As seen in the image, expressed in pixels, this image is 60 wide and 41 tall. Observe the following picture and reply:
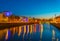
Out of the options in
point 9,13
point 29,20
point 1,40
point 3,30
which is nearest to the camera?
point 1,40

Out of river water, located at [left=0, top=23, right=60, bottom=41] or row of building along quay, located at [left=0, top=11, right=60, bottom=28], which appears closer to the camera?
river water, located at [left=0, top=23, right=60, bottom=41]

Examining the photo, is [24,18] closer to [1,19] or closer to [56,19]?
[1,19]

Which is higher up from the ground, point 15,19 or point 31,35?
point 15,19

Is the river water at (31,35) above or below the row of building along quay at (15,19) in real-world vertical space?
below

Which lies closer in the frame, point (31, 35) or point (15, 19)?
point (31, 35)

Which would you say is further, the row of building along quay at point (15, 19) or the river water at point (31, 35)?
the row of building along quay at point (15, 19)

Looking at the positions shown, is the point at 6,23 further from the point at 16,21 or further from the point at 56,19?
the point at 56,19

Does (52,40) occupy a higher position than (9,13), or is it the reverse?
(9,13)

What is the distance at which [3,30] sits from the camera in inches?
290

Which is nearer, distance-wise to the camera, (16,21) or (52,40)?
(52,40)

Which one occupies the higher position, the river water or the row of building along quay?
the row of building along quay

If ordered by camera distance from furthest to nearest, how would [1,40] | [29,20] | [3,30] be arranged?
[3,30], [29,20], [1,40]

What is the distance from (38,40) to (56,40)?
543 millimetres

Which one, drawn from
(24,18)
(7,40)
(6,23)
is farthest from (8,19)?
(7,40)
